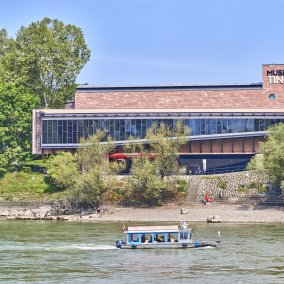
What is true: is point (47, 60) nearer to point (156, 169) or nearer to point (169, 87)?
point (169, 87)

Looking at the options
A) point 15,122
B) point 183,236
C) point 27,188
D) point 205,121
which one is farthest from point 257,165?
point 15,122

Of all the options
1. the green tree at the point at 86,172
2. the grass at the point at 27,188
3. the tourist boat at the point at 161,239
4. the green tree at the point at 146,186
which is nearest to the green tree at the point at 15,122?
the grass at the point at 27,188

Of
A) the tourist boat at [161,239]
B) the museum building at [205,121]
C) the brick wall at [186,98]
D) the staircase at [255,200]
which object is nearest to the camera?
the tourist boat at [161,239]

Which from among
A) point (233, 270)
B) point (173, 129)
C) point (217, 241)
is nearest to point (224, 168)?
point (173, 129)

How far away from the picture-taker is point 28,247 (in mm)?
103188

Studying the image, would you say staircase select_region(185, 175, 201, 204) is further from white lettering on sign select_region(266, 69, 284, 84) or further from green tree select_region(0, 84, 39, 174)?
green tree select_region(0, 84, 39, 174)

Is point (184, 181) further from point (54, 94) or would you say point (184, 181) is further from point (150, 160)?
point (54, 94)

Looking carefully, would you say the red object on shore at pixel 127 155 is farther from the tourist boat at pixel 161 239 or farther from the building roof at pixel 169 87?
the tourist boat at pixel 161 239

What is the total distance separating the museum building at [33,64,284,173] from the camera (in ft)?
538

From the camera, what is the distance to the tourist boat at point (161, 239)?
102938 mm

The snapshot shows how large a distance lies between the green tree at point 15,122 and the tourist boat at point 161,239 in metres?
62.6

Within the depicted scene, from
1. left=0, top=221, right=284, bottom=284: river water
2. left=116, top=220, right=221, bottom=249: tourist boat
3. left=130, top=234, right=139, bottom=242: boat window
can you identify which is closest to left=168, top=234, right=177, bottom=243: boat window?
left=116, top=220, right=221, bottom=249: tourist boat

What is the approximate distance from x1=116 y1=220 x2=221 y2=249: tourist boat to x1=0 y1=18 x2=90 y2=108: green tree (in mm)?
84589

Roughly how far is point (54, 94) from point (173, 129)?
111 ft
